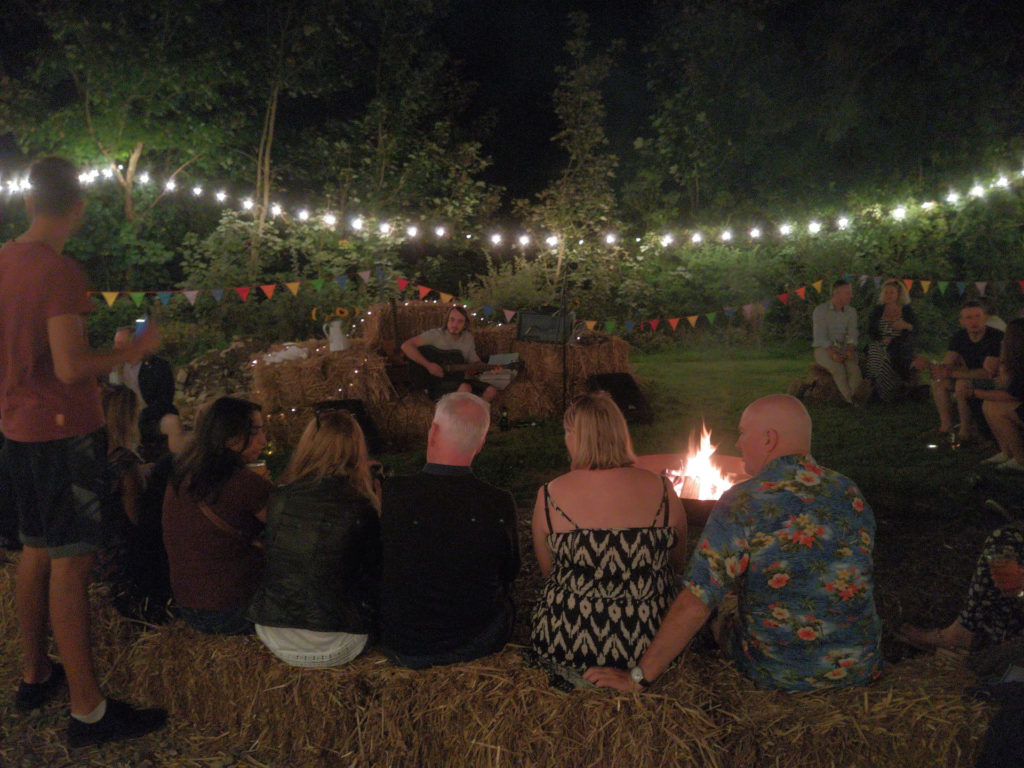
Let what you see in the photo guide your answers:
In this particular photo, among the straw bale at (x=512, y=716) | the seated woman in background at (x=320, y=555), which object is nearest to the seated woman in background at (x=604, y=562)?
the straw bale at (x=512, y=716)

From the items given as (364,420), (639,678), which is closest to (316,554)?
(639,678)

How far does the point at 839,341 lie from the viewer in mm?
8414

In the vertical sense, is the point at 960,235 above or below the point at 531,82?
below

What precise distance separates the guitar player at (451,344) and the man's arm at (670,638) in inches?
208

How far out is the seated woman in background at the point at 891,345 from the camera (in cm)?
809

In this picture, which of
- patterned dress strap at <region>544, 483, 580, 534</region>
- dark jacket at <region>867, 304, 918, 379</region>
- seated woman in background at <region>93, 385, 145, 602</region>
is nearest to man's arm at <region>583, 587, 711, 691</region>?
patterned dress strap at <region>544, 483, 580, 534</region>

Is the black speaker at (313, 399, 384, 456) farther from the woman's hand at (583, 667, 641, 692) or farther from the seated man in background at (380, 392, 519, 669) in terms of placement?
the woman's hand at (583, 667, 641, 692)

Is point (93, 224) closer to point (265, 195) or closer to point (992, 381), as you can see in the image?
point (265, 195)

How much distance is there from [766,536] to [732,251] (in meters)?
13.2

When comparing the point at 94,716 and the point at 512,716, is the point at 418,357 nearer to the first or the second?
the point at 94,716

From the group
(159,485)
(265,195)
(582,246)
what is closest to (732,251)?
(582,246)

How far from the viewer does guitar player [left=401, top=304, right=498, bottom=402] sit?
301 inches

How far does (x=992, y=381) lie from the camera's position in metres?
6.14

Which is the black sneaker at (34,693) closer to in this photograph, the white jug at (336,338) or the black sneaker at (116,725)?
the black sneaker at (116,725)
